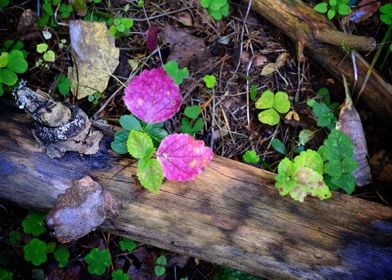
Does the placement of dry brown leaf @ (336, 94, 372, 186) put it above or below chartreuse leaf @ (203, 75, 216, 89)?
below

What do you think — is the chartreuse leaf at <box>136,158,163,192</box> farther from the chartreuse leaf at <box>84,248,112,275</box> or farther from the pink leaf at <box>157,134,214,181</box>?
the chartreuse leaf at <box>84,248,112,275</box>

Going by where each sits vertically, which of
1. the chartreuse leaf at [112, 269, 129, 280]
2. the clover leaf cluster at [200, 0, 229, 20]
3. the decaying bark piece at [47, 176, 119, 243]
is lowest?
the chartreuse leaf at [112, 269, 129, 280]

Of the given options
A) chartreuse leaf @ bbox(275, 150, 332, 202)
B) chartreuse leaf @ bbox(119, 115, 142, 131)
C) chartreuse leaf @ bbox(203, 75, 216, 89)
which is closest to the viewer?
chartreuse leaf @ bbox(275, 150, 332, 202)

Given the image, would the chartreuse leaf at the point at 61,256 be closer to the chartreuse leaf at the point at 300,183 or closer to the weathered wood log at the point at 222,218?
the weathered wood log at the point at 222,218

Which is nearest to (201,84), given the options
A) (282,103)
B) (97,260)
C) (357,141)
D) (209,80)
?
(209,80)

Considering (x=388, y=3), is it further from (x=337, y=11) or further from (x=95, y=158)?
(x=95, y=158)

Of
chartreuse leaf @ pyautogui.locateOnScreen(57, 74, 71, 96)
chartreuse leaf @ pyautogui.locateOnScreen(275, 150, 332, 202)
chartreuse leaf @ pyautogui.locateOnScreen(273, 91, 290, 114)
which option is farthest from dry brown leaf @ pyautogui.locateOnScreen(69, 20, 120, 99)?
chartreuse leaf @ pyautogui.locateOnScreen(275, 150, 332, 202)

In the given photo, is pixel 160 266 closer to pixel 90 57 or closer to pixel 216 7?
pixel 90 57
